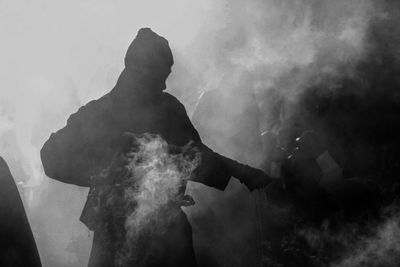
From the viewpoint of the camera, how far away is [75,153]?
3.56 m

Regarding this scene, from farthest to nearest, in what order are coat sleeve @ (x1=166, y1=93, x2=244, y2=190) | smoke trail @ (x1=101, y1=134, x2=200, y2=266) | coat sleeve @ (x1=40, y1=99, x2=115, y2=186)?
coat sleeve @ (x1=166, y1=93, x2=244, y2=190) → coat sleeve @ (x1=40, y1=99, x2=115, y2=186) → smoke trail @ (x1=101, y1=134, x2=200, y2=266)

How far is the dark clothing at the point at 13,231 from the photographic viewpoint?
2.81 meters

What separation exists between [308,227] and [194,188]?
1.71 m

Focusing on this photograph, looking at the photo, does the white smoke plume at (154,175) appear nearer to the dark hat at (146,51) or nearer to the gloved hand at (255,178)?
the gloved hand at (255,178)

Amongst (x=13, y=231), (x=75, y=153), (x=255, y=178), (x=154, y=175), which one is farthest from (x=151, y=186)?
(x=13, y=231)

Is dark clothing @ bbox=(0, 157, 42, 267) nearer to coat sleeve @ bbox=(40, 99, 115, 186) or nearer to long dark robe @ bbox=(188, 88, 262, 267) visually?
coat sleeve @ bbox=(40, 99, 115, 186)

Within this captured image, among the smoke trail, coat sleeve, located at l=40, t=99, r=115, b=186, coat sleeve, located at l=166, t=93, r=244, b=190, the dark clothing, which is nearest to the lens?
the dark clothing

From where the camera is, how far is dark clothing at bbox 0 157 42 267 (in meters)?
2.81

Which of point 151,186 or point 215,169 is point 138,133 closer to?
point 151,186

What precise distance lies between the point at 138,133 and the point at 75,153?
0.55 m

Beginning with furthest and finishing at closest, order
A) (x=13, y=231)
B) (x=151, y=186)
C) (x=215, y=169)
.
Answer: (x=215, y=169) < (x=151, y=186) < (x=13, y=231)

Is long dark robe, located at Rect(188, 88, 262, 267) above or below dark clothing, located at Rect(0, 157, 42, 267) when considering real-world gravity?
above

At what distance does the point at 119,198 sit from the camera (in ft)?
11.0

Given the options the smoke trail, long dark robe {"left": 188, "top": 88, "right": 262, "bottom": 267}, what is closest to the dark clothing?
the smoke trail
